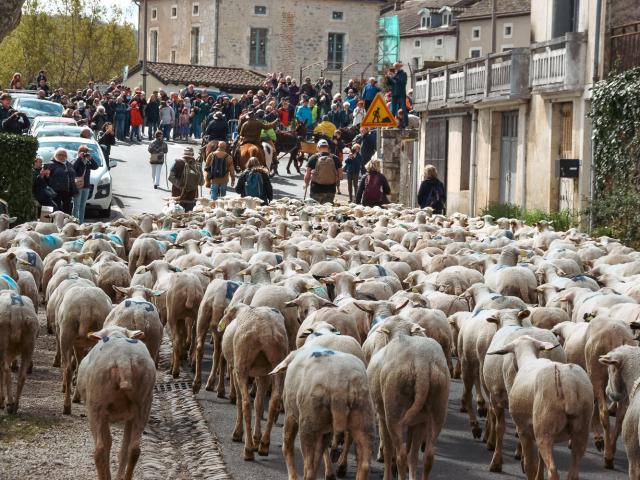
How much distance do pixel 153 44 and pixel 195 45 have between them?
19.4 feet

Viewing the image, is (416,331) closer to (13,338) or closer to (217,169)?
(13,338)

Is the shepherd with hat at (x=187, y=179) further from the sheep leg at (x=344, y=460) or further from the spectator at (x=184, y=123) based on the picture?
the spectator at (x=184, y=123)

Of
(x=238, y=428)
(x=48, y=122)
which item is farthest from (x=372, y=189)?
(x=238, y=428)

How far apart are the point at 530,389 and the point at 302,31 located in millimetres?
73244

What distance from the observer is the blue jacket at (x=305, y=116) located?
150 ft

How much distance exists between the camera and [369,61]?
273 ft

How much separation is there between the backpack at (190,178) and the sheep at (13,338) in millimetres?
16391

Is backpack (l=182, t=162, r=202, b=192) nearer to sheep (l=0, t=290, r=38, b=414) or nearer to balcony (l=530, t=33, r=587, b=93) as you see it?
balcony (l=530, t=33, r=587, b=93)

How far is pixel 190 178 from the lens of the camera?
28656 millimetres

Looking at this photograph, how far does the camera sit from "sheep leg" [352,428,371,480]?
9.23m

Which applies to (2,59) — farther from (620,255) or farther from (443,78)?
(620,255)

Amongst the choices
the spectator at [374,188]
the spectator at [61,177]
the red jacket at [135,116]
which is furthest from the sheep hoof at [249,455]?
the red jacket at [135,116]

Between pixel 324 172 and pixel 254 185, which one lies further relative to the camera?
pixel 324 172

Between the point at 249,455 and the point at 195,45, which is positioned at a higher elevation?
the point at 195,45
